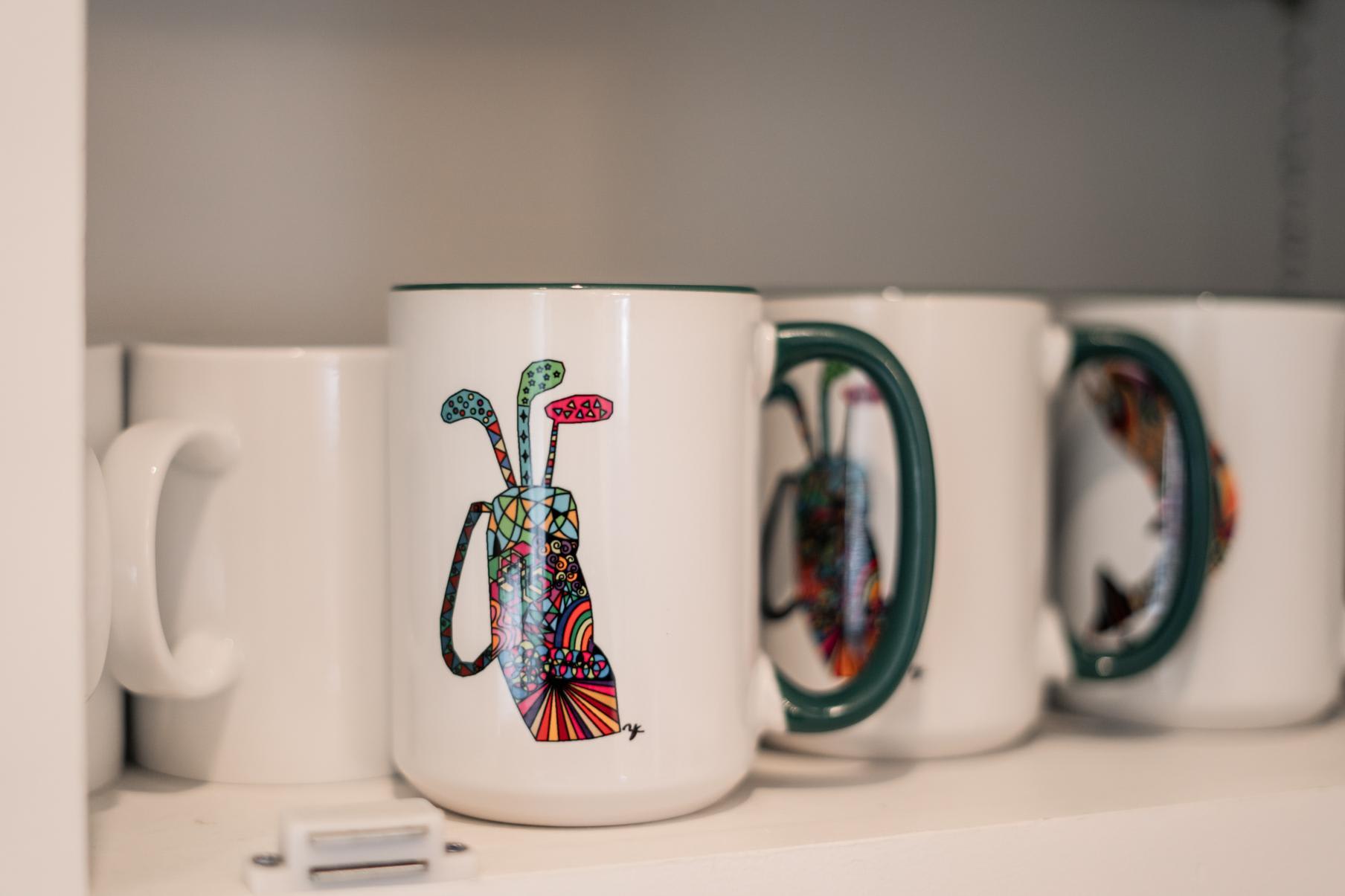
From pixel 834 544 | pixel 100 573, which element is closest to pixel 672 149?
pixel 834 544

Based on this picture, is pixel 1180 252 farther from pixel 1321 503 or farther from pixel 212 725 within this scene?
pixel 212 725

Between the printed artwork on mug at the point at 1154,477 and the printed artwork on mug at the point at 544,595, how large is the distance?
0.86 ft

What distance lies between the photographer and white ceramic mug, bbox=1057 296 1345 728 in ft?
1.89

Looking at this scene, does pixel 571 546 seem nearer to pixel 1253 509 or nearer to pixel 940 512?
pixel 940 512

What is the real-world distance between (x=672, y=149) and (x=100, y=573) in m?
0.39

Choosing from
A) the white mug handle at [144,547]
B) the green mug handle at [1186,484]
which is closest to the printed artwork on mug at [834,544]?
the green mug handle at [1186,484]

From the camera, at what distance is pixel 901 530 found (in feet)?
1.65

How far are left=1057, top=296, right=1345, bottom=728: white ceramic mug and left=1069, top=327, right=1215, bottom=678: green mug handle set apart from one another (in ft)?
0.05

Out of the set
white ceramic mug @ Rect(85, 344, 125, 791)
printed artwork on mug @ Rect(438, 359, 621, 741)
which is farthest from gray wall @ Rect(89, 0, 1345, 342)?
printed artwork on mug @ Rect(438, 359, 621, 741)

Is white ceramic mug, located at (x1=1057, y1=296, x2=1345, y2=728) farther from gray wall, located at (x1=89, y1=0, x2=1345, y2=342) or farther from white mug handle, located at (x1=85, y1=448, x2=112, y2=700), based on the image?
white mug handle, located at (x1=85, y1=448, x2=112, y2=700)

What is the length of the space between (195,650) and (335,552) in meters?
0.06

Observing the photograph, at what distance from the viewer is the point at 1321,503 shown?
1.94ft

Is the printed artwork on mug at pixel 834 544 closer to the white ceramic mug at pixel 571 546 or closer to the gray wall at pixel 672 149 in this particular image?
the white ceramic mug at pixel 571 546

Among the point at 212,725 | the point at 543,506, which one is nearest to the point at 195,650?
the point at 212,725
